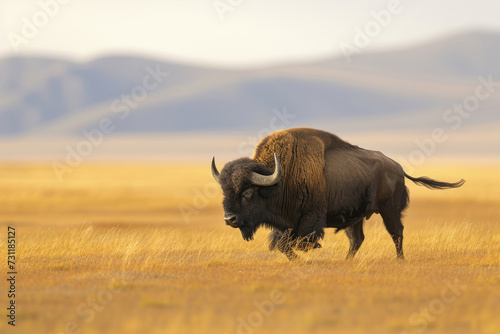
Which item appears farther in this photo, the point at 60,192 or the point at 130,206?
the point at 60,192

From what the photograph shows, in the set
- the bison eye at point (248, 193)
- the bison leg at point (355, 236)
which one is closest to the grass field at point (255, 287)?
the bison leg at point (355, 236)

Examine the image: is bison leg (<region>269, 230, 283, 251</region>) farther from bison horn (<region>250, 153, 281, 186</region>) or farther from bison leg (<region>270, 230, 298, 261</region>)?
bison horn (<region>250, 153, 281, 186</region>)

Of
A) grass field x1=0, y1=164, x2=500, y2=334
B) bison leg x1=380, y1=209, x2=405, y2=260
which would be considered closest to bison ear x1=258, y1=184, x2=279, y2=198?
grass field x1=0, y1=164, x2=500, y2=334

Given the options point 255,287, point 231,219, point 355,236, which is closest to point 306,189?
point 231,219

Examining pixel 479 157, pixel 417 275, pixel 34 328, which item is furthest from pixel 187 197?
pixel 479 157

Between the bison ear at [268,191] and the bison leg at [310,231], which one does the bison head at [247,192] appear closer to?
the bison ear at [268,191]

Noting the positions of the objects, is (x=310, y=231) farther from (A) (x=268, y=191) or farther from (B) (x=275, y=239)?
(A) (x=268, y=191)

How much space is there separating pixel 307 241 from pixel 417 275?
2.06 meters

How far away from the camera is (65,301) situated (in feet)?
28.9

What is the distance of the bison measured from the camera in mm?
12070

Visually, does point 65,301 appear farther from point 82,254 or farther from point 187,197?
point 187,197

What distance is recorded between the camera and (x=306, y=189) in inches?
493

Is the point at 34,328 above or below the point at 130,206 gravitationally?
above

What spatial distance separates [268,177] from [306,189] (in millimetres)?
808
